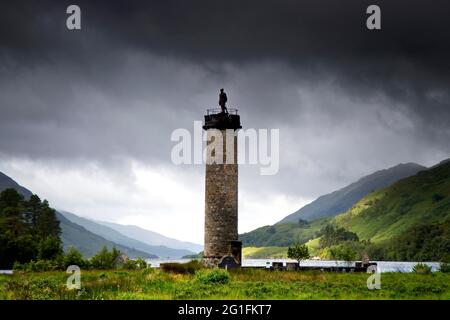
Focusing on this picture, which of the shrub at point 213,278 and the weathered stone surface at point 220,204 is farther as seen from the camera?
the weathered stone surface at point 220,204

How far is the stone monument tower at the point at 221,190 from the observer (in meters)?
58.3

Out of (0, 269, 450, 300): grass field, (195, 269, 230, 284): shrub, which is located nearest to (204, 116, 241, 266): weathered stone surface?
(0, 269, 450, 300): grass field

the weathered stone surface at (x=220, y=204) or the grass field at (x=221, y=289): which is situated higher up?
the weathered stone surface at (x=220, y=204)

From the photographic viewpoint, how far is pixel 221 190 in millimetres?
58500

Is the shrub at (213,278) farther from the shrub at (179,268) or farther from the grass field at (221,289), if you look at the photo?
the shrub at (179,268)

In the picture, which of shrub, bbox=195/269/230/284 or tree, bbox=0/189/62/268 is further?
tree, bbox=0/189/62/268

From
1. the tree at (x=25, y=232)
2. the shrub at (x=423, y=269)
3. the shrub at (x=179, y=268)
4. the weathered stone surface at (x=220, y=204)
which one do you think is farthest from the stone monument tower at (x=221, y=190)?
the tree at (x=25, y=232)

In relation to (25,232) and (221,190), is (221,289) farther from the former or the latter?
(25,232)

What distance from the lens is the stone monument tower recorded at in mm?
58312

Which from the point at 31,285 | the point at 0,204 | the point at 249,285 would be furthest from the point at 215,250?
the point at 0,204

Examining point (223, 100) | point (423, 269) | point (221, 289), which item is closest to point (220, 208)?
point (223, 100)

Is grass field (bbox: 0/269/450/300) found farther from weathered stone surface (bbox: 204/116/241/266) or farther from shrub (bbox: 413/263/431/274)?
weathered stone surface (bbox: 204/116/241/266)
